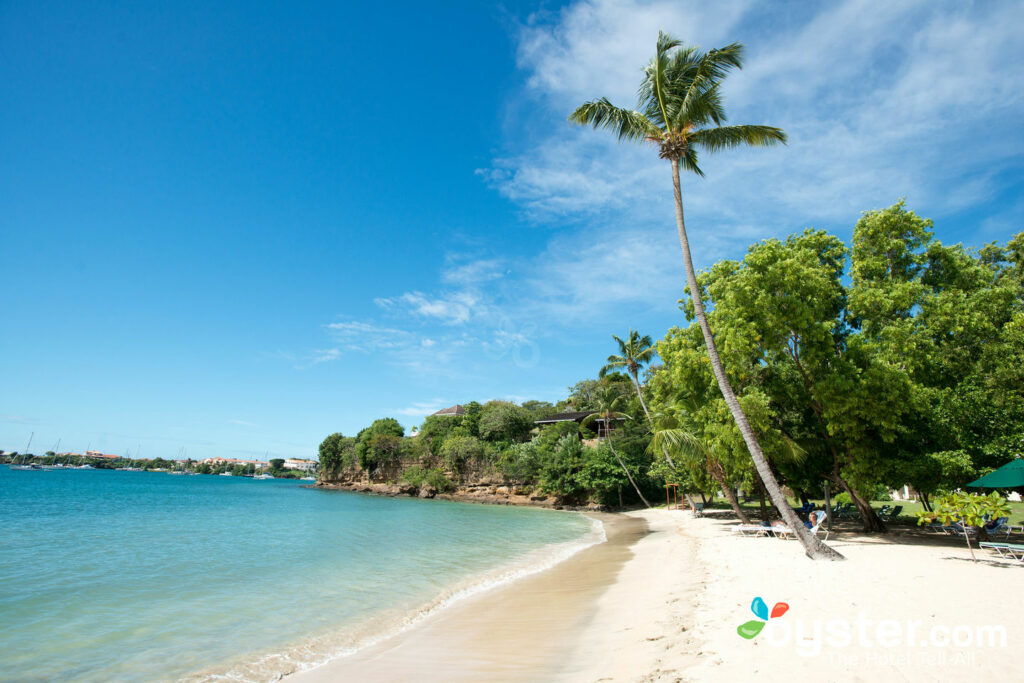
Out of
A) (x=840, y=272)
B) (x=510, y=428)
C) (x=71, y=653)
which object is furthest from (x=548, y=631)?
(x=510, y=428)

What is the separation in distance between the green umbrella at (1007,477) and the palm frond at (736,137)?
364 inches

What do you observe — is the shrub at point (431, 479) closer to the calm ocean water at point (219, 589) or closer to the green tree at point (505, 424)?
the green tree at point (505, 424)

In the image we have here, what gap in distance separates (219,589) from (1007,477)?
1806cm

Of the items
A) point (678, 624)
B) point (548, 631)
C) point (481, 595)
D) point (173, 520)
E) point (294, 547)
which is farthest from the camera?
point (173, 520)

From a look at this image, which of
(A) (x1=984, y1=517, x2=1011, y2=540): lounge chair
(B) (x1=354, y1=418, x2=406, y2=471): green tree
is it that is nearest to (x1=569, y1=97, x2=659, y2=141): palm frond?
(A) (x1=984, y1=517, x2=1011, y2=540): lounge chair

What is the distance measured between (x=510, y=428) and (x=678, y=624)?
149 ft

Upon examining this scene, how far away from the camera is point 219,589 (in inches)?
424

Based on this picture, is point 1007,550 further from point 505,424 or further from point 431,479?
point 431,479

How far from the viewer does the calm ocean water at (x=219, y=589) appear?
6895 mm

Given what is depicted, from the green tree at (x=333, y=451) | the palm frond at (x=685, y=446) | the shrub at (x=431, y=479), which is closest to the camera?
the palm frond at (x=685, y=446)

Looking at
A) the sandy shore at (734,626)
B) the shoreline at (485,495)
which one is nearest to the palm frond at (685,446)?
the sandy shore at (734,626)

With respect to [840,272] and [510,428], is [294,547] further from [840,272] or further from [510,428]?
[510,428]

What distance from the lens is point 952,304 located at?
12648 mm

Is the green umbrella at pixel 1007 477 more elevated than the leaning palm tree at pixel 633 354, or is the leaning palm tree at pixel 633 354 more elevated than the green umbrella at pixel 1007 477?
the leaning palm tree at pixel 633 354
